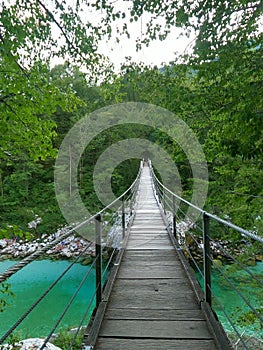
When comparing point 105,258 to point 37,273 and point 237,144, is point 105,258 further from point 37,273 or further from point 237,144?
point 237,144

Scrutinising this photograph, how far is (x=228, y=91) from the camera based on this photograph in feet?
9.76

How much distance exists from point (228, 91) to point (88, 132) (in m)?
18.1

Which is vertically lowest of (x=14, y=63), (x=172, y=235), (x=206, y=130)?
(x=172, y=235)

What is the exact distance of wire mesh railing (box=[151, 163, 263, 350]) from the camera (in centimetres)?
156

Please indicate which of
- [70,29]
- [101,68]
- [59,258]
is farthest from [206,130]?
[59,258]

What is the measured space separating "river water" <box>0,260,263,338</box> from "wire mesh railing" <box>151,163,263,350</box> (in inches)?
1.1

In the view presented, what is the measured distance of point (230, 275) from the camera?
20.0 ft

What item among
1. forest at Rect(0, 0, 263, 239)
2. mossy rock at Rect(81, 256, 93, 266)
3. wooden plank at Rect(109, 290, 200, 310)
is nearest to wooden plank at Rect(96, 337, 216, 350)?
wooden plank at Rect(109, 290, 200, 310)

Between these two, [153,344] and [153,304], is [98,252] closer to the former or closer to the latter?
[153,304]

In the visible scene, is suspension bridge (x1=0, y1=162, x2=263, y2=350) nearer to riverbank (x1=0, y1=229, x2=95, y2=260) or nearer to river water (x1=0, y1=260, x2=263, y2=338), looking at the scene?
river water (x1=0, y1=260, x2=263, y2=338)

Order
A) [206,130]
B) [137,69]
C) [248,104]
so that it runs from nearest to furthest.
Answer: [248,104]
[137,69]
[206,130]

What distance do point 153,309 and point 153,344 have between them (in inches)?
16.3

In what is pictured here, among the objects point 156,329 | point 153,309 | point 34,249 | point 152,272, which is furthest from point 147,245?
point 34,249

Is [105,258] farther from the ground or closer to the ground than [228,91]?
closer to the ground
